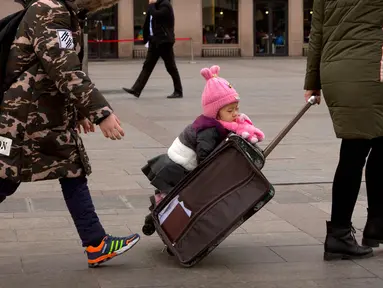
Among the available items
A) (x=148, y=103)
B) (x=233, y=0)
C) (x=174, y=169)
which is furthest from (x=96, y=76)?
(x=174, y=169)

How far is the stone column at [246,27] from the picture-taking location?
35688 mm

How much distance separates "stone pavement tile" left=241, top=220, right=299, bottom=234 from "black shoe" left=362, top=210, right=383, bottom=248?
576 mm

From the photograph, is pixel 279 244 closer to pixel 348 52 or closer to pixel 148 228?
pixel 148 228

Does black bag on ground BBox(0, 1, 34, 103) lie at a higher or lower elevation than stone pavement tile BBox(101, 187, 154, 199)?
higher

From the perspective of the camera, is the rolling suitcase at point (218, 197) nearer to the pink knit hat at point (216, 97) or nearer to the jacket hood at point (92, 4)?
the pink knit hat at point (216, 97)

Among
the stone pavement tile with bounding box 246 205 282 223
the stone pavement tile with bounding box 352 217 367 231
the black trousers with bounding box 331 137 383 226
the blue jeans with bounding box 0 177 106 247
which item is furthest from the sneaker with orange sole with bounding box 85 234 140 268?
the stone pavement tile with bounding box 352 217 367 231

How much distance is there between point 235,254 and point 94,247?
0.86 meters

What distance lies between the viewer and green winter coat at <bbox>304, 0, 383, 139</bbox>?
480cm

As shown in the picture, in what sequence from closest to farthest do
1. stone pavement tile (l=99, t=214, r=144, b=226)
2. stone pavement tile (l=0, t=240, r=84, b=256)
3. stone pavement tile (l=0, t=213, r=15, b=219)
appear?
stone pavement tile (l=0, t=240, r=84, b=256), stone pavement tile (l=99, t=214, r=144, b=226), stone pavement tile (l=0, t=213, r=15, b=219)

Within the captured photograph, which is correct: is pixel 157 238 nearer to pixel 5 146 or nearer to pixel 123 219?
pixel 123 219

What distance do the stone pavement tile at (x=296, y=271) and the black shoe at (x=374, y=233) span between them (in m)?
0.33

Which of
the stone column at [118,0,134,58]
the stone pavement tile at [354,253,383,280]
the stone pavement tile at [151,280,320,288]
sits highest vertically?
the stone column at [118,0,134,58]

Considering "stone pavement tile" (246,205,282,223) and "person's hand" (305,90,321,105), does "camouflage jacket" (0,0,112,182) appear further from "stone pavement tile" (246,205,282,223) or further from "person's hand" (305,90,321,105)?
"stone pavement tile" (246,205,282,223)

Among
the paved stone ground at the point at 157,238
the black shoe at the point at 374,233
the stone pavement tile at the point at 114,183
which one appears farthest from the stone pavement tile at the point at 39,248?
the stone pavement tile at the point at 114,183
